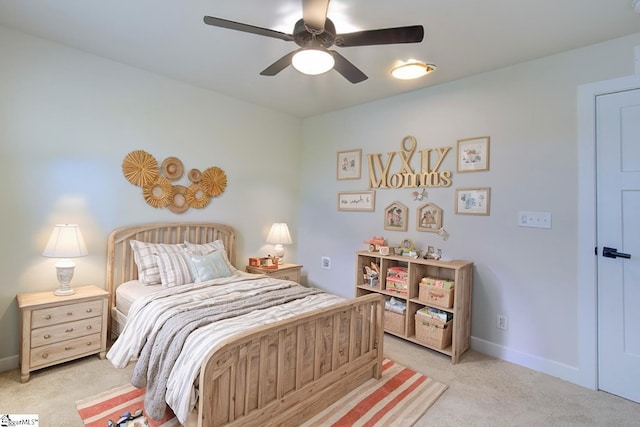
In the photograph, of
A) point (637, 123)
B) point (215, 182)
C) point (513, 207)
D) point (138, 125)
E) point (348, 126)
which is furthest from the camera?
point (348, 126)

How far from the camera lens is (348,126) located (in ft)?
13.3

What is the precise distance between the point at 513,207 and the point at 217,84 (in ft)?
10.3

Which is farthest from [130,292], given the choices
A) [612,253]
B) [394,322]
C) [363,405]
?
[612,253]

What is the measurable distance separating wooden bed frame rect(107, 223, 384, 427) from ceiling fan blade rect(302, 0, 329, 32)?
1627mm

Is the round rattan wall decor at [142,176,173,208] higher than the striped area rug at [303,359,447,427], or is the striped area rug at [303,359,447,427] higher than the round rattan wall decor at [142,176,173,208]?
the round rattan wall decor at [142,176,173,208]

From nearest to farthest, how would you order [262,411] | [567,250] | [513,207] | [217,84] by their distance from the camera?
[262,411], [567,250], [513,207], [217,84]

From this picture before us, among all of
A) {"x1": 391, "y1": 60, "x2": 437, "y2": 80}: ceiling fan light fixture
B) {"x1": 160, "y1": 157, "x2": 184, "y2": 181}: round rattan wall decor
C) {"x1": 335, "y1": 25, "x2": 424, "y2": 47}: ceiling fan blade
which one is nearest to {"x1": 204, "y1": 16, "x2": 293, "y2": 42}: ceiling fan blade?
{"x1": 335, "y1": 25, "x2": 424, "y2": 47}: ceiling fan blade

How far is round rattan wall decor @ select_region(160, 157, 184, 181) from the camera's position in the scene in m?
3.29

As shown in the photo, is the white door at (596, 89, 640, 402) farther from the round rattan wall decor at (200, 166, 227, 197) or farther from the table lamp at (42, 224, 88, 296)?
the table lamp at (42, 224, 88, 296)

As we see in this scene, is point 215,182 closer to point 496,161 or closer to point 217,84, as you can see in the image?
point 217,84

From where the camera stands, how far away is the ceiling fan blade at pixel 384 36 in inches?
68.0

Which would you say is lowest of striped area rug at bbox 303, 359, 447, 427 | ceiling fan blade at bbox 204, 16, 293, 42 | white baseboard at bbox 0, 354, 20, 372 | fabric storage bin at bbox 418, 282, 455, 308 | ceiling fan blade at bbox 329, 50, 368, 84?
striped area rug at bbox 303, 359, 447, 427

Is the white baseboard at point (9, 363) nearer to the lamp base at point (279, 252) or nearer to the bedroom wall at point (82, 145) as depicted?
the bedroom wall at point (82, 145)

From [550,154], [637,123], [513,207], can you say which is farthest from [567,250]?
[637,123]
